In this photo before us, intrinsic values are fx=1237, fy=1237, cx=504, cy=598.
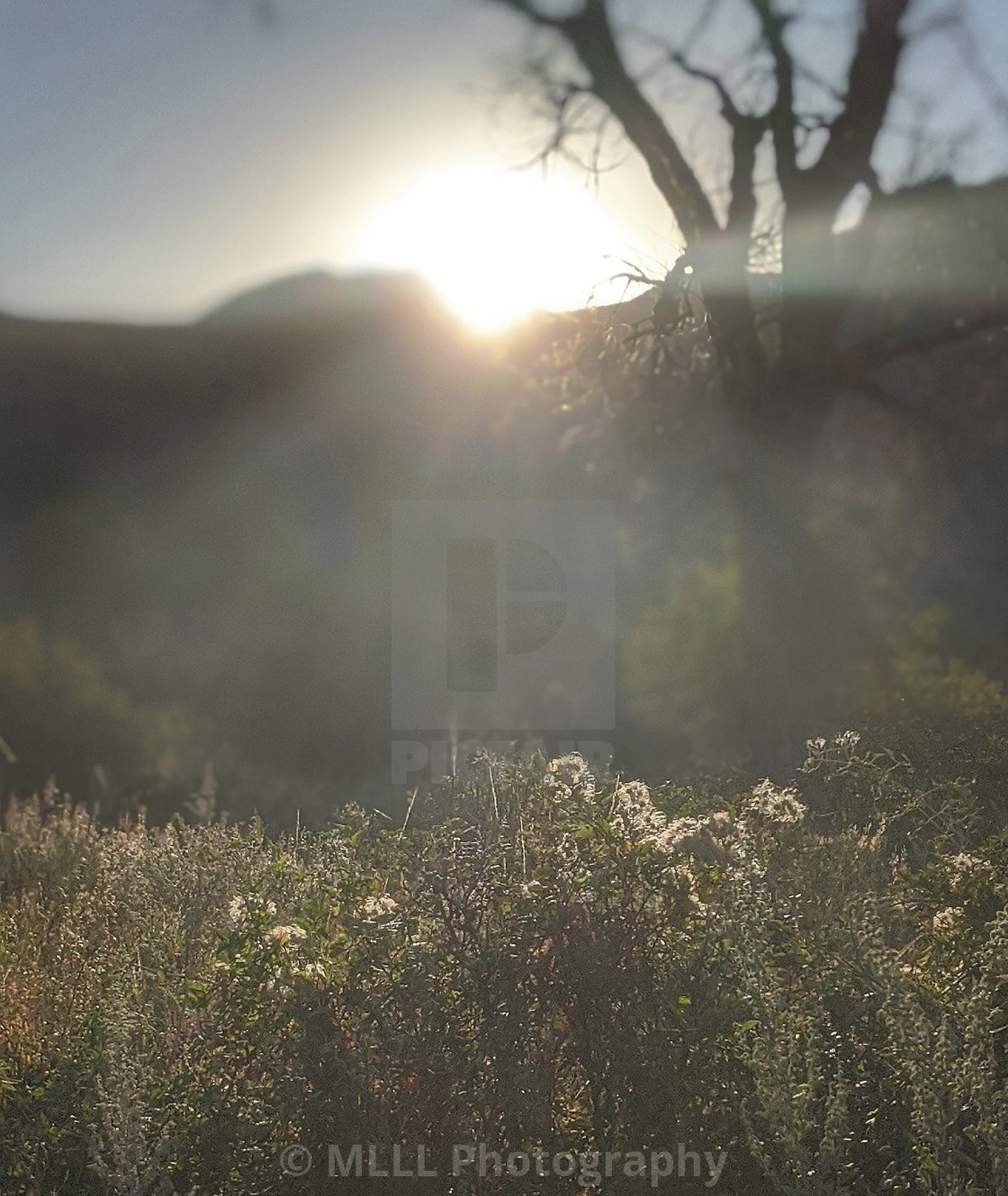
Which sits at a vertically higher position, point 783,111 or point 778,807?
point 783,111

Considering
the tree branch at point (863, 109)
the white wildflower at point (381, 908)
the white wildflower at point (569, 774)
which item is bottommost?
the white wildflower at point (381, 908)

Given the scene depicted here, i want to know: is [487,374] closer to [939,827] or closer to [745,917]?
[939,827]

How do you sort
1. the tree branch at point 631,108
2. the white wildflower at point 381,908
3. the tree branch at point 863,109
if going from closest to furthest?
1. the white wildflower at point 381,908
2. the tree branch at point 863,109
3. the tree branch at point 631,108

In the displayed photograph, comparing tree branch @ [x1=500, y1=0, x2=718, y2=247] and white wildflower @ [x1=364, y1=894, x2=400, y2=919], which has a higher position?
tree branch @ [x1=500, y1=0, x2=718, y2=247]

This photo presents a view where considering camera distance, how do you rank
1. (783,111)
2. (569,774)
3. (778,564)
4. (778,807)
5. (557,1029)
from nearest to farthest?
(557,1029), (569,774), (778,807), (783,111), (778,564)

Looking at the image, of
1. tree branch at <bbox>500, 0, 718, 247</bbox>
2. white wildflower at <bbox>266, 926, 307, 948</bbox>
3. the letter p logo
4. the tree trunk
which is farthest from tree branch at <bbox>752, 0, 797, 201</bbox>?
white wildflower at <bbox>266, 926, 307, 948</bbox>

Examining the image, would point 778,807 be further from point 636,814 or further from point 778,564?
point 778,564

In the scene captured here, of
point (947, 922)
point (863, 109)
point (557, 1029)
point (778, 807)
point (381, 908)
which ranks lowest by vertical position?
point (557, 1029)

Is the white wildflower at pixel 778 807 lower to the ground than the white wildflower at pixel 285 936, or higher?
higher

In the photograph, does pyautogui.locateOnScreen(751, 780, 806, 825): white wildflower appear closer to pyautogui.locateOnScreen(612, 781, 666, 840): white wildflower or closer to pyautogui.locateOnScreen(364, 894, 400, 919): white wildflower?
pyautogui.locateOnScreen(612, 781, 666, 840): white wildflower

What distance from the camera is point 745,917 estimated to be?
2863 mm

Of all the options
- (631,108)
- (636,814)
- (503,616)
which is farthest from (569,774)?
(503,616)

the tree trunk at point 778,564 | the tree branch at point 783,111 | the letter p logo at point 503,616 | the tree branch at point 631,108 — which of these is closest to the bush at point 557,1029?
the tree trunk at point 778,564

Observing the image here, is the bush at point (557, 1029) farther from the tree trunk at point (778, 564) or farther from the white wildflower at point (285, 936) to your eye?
the tree trunk at point (778, 564)
